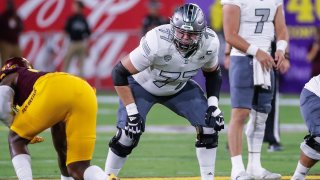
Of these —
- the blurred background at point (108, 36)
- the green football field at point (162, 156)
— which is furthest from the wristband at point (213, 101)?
the blurred background at point (108, 36)

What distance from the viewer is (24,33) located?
1997cm

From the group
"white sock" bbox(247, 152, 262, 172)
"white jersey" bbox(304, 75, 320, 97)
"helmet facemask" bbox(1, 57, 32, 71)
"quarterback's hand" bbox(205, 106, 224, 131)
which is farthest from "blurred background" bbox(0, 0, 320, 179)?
"helmet facemask" bbox(1, 57, 32, 71)

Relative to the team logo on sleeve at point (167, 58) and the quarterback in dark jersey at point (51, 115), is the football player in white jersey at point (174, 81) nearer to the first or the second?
the team logo on sleeve at point (167, 58)

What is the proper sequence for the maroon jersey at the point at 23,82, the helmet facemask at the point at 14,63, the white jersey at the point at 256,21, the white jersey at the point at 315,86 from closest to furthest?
the maroon jersey at the point at 23,82 → the helmet facemask at the point at 14,63 → the white jersey at the point at 315,86 → the white jersey at the point at 256,21

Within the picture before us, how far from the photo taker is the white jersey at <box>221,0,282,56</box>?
8391 mm

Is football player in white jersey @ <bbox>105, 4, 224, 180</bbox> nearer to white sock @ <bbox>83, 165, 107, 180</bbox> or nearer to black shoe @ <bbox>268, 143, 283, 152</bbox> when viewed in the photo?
white sock @ <bbox>83, 165, 107, 180</bbox>

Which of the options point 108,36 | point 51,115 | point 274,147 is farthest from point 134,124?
point 108,36

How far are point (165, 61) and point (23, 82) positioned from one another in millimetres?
1209

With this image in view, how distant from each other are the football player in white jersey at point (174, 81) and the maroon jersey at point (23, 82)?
793 millimetres

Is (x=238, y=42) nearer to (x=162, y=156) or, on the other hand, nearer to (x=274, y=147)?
(x=162, y=156)

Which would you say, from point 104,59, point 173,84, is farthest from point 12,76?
point 104,59

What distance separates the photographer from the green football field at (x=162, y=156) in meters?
9.02

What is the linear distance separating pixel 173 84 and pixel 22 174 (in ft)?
5.37

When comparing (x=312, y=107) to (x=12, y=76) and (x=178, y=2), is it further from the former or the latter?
(x=178, y=2)
